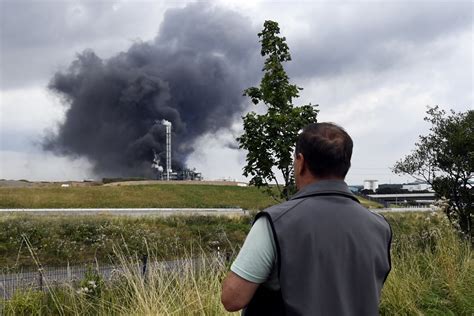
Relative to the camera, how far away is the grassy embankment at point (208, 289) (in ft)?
15.5

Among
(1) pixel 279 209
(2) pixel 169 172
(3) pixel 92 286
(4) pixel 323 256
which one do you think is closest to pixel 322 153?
(1) pixel 279 209

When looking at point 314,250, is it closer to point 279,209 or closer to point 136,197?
point 279,209

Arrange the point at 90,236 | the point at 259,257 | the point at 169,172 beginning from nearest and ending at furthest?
the point at 259,257 → the point at 90,236 → the point at 169,172

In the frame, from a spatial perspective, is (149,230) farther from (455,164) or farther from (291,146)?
(291,146)

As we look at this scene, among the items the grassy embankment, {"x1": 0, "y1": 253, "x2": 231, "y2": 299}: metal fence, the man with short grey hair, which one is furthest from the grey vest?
{"x1": 0, "y1": 253, "x2": 231, "y2": 299}: metal fence

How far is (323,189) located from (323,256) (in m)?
0.29

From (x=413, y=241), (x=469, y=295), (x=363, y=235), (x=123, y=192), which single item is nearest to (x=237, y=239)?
(x=413, y=241)

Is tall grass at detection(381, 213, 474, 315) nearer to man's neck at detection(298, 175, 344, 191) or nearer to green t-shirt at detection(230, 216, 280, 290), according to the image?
man's neck at detection(298, 175, 344, 191)

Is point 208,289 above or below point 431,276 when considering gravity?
above

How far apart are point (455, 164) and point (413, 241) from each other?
3944 millimetres

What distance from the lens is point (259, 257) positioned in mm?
2135

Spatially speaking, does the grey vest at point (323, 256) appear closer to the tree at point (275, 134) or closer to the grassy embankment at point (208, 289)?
the grassy embankment at point (208, 289)

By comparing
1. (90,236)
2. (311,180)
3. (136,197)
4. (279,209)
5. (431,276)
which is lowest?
(90,236)

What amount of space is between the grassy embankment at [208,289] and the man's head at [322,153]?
95.9 inches
